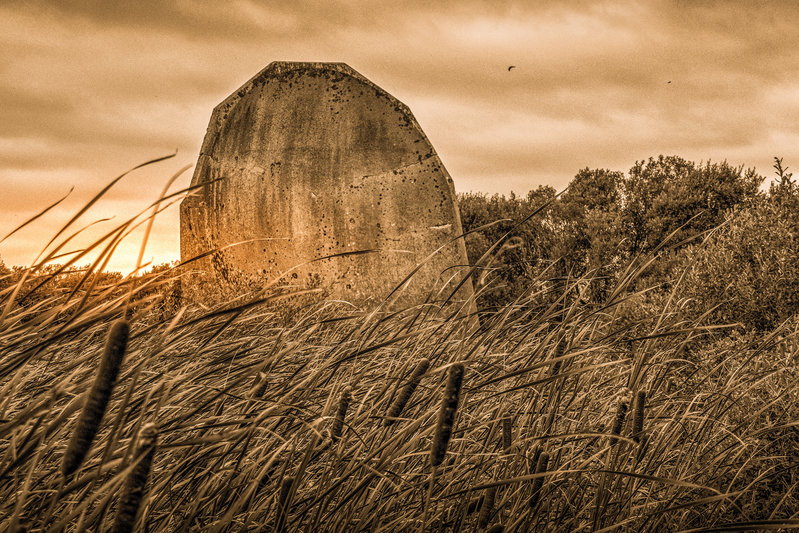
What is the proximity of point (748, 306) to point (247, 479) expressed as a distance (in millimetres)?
4144

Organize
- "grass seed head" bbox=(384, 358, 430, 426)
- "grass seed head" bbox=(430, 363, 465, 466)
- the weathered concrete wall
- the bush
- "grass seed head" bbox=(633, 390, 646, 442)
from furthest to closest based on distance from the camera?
the weathered concrete wall → the bush → "grass seed head" bbox=(633, 390, 646, 442) → "grass seed head" bbox=(384, 358, 430, 426) → "grass seed head" bbox=(430, 363, 465, 466)

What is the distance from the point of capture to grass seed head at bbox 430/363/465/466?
1019 mm

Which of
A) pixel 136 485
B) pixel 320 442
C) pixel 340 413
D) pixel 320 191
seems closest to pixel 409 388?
pixel 340 413

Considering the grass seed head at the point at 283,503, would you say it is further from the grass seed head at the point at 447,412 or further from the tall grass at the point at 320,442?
the grass seed head at the point at 447,412

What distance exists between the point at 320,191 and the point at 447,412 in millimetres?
6834

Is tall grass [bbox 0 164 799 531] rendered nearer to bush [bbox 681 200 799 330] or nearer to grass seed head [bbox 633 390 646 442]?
→ grass seed head [bbox 633 390 646 442]

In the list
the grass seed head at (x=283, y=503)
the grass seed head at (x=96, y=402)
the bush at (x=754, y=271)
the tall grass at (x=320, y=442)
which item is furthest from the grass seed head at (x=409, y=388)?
the bush at (x=754, y=271)

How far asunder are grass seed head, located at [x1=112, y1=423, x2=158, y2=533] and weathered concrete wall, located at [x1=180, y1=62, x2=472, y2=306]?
6.44m

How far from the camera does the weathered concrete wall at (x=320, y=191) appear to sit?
24.6 ft

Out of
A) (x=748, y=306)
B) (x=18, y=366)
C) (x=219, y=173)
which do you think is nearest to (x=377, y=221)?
(x=219, y=173)

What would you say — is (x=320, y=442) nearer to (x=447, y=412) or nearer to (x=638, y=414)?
(x=638, y=414)

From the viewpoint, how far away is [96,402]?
82 centimetres

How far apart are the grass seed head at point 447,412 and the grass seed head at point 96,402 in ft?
1.44

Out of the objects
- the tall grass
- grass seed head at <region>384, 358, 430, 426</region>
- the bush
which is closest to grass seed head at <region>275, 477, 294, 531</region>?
the tall grass
